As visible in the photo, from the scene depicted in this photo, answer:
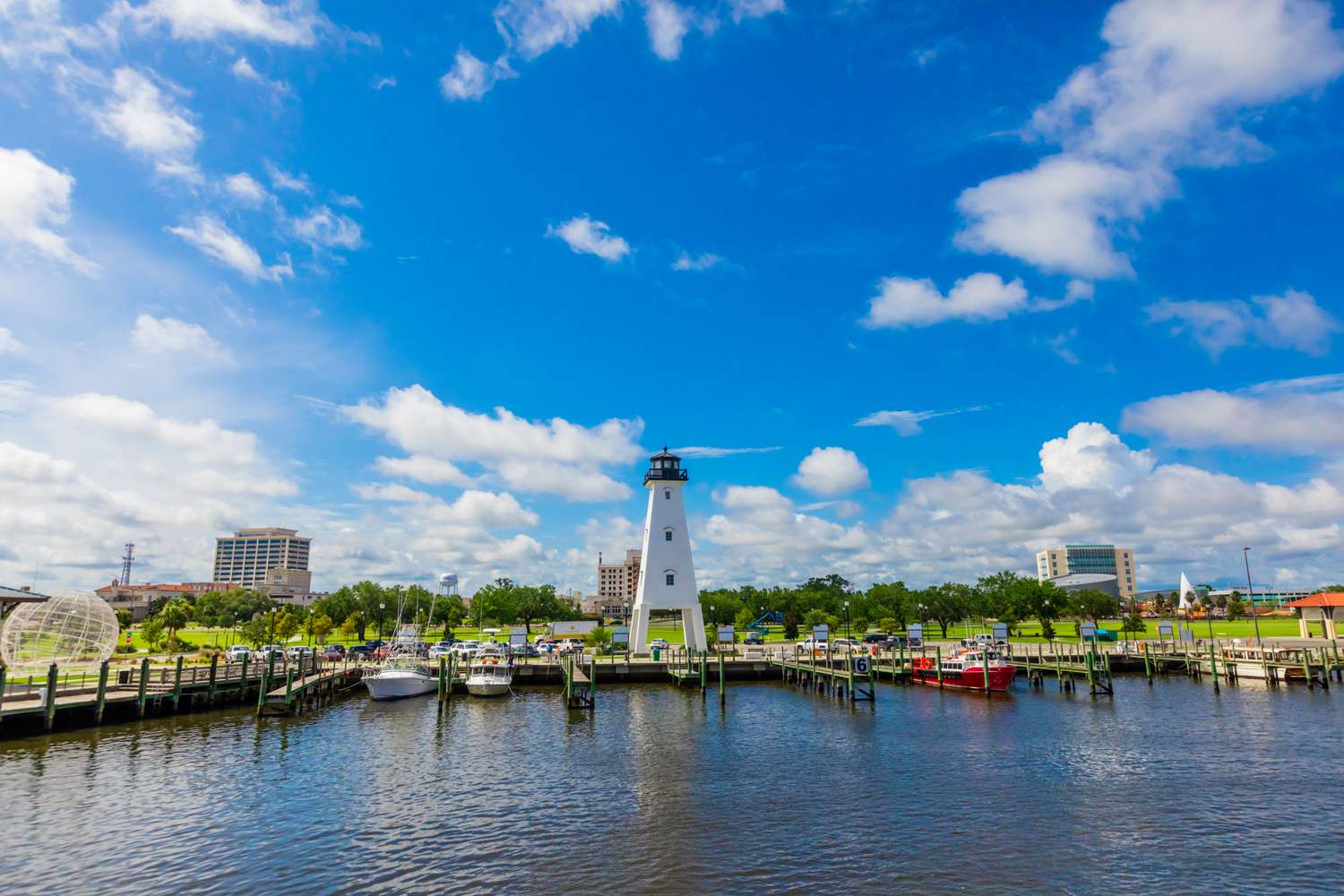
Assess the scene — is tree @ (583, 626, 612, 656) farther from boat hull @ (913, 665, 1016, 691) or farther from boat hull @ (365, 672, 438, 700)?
boat hull @ (913, 665, 1016, 691)

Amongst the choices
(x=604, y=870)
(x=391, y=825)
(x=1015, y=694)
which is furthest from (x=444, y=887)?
(x=1015, y=694)

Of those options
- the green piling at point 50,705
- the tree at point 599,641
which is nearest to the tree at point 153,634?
the tree at point 599,641

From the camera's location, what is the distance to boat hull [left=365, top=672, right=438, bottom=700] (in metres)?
54.3

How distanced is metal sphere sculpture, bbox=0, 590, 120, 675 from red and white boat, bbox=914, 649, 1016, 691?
58812 mm

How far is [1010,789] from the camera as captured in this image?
2916 centimetres

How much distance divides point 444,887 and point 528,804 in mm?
7789

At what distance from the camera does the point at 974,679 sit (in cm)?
5778

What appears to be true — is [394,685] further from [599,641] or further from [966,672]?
[966,672]

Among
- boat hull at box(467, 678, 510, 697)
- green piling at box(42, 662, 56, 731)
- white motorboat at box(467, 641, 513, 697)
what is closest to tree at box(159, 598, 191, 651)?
white motorboat at box(467, 641, 513, 697)

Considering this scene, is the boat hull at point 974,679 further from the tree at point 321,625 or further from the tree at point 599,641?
the tree at point 321,625

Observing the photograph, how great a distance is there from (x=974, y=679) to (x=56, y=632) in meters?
61.5

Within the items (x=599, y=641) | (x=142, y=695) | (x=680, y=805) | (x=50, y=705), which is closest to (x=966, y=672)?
(x=680, y=805)

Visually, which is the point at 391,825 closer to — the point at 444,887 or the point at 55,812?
the point at 444,887

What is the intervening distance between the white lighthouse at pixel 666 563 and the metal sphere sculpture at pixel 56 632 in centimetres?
4129
